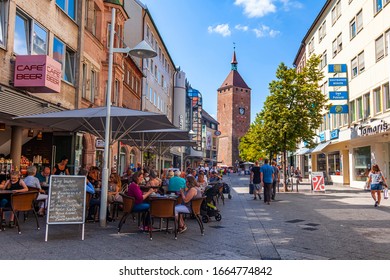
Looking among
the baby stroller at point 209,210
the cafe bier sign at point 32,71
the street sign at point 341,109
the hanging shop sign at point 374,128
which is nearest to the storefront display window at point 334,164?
the street sign at point 341,109

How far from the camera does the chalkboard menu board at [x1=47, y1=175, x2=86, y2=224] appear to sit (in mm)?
7215

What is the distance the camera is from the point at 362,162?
25922 mm

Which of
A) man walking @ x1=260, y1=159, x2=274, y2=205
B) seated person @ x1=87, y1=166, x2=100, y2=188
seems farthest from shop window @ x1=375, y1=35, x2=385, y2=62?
seated person @ x1=87, y1=166, x2=100, y2=188

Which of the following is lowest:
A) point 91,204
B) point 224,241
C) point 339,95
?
point 224,241

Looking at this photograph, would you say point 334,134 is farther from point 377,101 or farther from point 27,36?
point 27,36

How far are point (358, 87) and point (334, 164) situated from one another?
400 inches

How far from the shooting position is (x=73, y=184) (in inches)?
294

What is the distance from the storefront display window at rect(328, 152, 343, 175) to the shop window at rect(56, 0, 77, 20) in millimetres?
24524

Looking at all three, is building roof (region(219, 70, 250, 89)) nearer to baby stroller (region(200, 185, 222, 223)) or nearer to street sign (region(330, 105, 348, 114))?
street sign (region(330, 105, 348, 114))

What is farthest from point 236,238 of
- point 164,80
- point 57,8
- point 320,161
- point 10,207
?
point 164,80

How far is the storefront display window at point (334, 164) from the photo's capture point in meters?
32.2

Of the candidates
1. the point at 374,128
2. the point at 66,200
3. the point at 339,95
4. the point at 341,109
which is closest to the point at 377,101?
the point at 374,128

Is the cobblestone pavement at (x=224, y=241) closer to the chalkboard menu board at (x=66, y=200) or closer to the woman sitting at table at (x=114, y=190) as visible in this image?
the chalkboard menu board at (x=66, y=200)
